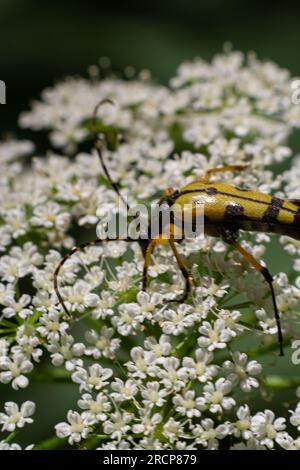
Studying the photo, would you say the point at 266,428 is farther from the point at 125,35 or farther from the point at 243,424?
the point at 125,35

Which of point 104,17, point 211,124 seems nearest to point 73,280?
point 211,124

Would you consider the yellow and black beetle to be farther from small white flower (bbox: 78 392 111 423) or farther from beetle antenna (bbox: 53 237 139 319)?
small white flower (bbox: 78 392 111 423)

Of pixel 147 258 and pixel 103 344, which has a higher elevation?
pixel 147 258

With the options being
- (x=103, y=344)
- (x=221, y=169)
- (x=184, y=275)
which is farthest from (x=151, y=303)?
(x=221, y=169)

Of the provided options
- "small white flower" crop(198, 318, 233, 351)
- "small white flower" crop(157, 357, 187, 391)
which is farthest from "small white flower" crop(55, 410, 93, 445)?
"small white flower" crop(198, 318, 233, 351)

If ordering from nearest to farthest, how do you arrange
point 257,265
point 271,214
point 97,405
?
point 97,405
point 257,265
point 271,214

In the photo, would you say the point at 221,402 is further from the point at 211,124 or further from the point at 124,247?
the point at 211,124
